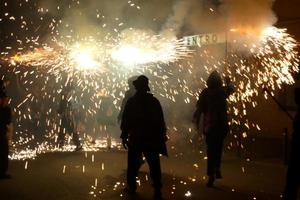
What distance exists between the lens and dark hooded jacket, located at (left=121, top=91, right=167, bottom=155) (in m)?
7.77

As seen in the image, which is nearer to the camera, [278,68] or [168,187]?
[168,187]

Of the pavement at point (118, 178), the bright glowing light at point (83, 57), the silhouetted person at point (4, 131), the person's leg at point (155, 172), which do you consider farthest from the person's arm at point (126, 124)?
the bright glowing light at point (83, 57)

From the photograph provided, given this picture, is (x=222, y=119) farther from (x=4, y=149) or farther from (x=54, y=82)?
(x=54, y=82)

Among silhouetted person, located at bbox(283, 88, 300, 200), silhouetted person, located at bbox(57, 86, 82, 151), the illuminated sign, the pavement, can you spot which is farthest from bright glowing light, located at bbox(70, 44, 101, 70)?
silhouetted person, located at bbox(283, 88, 300, 200)

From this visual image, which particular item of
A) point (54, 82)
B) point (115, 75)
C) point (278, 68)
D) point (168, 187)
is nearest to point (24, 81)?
point (54, 82)

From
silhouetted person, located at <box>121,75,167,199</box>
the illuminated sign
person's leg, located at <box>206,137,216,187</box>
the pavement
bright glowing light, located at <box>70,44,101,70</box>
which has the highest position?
the illuminated sign

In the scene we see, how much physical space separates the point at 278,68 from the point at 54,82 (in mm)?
10405

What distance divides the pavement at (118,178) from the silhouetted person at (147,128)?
0.58 m

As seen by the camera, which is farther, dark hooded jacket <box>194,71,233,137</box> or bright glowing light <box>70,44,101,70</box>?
bright glowing light <box>70,44,101,70</box>

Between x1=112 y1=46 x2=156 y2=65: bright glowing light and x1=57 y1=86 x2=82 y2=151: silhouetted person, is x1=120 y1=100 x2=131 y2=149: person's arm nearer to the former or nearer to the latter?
x1=57 y1=86 x2=82 y2=151: silhouetted person

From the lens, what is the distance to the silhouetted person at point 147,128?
25.3 feet

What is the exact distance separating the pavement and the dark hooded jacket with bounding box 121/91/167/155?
0.81m

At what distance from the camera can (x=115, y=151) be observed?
12.7m

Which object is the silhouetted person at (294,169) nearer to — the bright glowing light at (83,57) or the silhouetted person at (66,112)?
the silhouetted person at (66,112)
